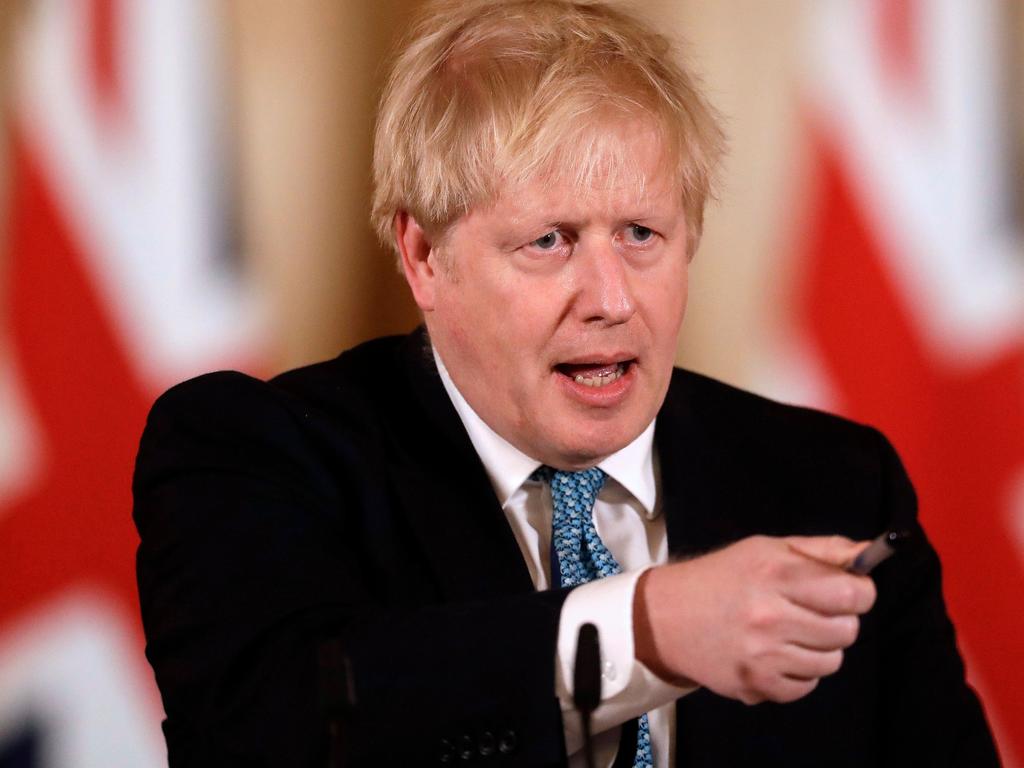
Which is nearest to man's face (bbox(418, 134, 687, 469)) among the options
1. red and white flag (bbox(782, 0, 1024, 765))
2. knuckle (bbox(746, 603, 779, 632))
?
knuckle (bbox(746, 603, 779, 632))

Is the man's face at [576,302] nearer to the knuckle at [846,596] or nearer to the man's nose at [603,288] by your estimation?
the man's nose at [603,288]

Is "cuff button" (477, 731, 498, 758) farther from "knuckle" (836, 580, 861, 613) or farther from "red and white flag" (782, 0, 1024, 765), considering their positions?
"red and white flag" (782, 0, 1024, 765)

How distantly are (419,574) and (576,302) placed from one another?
334 mm

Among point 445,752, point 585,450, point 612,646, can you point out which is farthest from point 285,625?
point 585,450

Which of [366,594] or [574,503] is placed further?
[574,503]

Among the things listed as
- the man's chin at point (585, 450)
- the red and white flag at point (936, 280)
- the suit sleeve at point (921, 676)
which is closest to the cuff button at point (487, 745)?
the man's chin at point (585, 450)

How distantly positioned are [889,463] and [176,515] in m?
0.89

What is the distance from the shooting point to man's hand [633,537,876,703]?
107cm

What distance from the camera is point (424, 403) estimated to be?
5.37ft

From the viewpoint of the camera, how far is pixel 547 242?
1.50 m

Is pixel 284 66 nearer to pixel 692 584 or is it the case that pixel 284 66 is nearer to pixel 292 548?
pixel 292 548

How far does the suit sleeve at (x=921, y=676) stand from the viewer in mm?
1604

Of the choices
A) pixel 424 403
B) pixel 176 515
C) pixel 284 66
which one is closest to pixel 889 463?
pixel 424 403

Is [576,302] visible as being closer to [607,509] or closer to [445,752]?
[607,509]
